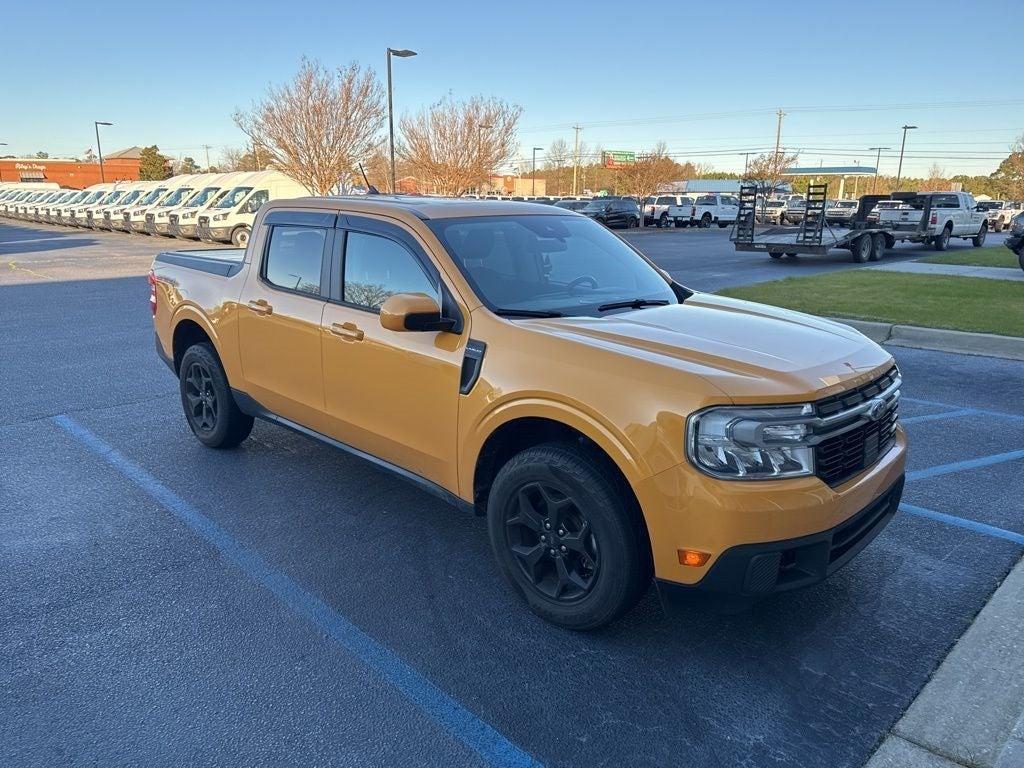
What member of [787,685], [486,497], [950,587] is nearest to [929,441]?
[950,587]

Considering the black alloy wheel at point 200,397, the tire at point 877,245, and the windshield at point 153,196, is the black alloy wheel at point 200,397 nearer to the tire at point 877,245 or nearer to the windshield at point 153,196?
the tire at point 877,245

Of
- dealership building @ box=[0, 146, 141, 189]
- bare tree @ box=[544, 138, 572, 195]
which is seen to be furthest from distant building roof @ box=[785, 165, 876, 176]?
dealership building @ box=[0, 146, 141, 189]

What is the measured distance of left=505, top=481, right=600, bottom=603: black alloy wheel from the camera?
125 inches

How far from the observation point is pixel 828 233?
19.9 m

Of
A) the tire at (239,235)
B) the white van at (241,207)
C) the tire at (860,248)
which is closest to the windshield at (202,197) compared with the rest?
the white van at (241,207)

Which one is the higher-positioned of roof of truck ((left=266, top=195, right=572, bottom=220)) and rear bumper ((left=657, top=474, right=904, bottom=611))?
roof of truck ((left=266, top=195, right=572, bottom=220))

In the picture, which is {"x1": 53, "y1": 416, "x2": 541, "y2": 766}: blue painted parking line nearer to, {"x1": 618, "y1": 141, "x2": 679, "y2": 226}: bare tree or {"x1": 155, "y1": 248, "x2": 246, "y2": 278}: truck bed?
{"x1": 155, "y1": 248, "x2": 246, "y2": 278}: truck bed

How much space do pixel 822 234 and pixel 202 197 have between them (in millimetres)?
Result: 21325

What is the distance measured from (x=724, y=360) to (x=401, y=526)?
2173 mm

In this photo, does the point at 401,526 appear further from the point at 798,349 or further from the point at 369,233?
the point at 798,349

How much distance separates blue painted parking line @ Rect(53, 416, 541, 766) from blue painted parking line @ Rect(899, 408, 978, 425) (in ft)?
15.6

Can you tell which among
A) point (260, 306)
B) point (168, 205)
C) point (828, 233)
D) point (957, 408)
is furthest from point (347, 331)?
point (168, 205)

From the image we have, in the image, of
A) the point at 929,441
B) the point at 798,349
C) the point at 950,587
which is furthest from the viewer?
the point at 929,441

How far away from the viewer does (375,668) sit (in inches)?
119
